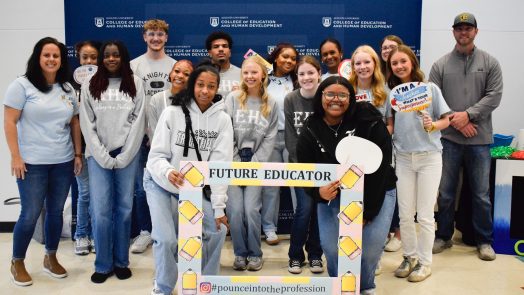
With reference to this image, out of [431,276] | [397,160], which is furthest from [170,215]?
[431,276]

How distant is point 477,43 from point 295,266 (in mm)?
2969

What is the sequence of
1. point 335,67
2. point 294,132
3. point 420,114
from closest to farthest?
point 420,114 < point 294,132 < point 335,67

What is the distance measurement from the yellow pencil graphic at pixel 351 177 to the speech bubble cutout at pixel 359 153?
3cm

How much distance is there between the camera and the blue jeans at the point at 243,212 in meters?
3.74

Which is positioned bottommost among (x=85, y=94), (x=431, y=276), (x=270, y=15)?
(x=431, y=276)

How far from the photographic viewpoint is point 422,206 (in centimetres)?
356

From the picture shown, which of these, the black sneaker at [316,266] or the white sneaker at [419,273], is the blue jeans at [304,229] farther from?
the white sneaker at [419,273]

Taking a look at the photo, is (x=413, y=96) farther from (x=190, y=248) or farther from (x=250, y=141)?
(x=190, y=248)

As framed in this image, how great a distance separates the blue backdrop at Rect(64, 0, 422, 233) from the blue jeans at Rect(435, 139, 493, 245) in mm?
1231

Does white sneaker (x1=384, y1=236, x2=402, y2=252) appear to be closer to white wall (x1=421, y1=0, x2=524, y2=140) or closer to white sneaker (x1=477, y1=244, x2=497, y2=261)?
white sneaker (x1=477, y1=244, x2=497, y2=261)

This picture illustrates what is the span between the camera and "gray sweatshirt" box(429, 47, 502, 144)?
4172mm

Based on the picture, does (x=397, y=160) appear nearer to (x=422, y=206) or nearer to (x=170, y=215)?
(x=422, y=206)

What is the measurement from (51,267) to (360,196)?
2.38 meters

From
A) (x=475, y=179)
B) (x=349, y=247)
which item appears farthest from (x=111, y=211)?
(x=475, y=179)
